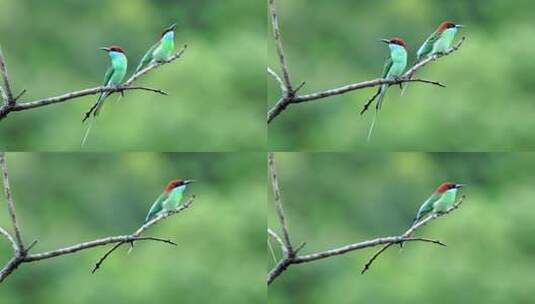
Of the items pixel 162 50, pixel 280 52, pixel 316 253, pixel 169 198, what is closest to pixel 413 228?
pixel 316 253

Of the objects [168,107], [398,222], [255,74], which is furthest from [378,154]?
[168,107]

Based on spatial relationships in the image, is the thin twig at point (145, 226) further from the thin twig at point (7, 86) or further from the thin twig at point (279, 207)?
the thin twig at point (7, 86)

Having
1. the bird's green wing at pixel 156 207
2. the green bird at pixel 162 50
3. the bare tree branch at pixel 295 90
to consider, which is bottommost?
the bird's green wing at pixel 156 207

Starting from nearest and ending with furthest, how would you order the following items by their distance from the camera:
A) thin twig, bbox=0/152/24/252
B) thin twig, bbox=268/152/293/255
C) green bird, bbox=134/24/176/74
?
1. thin twig, bbox=0/152/24/252
2. thin twig, bbox=268/152/293/255
3. green bird, bbox=134/24/176/74

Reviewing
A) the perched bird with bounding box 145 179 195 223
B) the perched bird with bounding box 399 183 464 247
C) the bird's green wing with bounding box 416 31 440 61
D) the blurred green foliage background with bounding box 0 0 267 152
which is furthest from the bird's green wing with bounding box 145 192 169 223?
the bird's green wing with bounding box 416 31 440 61

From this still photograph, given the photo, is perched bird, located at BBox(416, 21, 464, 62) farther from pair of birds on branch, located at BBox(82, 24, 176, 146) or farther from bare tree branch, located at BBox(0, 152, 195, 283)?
bare tree branch, located at BBox(0, 152, 195, 283)

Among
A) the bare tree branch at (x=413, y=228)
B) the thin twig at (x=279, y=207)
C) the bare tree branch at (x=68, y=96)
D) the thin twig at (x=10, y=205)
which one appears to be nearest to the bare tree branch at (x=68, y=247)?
the thin twig at (x=10, y=205)

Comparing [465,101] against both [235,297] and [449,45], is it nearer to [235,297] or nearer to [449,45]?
[449,45]
